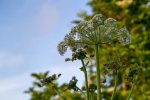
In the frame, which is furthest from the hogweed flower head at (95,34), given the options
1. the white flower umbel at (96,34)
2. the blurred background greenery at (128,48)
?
the blurred background greenery at (128,48)

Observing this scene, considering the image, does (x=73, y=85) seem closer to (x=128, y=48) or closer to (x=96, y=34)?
(x=96, y=34)

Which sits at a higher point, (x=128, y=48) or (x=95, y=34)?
(x=128, y=48)

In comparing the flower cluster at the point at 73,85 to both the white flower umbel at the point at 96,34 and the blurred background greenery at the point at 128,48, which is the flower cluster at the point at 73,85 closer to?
the white flower umbel at the point at 96,34

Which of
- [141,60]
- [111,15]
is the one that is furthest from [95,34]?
[111,15]

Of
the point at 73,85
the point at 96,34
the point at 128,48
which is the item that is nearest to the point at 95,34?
the point at 96,34

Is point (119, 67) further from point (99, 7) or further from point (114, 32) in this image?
point (99, 7)

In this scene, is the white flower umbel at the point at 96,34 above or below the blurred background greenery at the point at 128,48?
below

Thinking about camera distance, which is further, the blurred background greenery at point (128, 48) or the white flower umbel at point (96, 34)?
the blurred background greenery at point (128, 48)

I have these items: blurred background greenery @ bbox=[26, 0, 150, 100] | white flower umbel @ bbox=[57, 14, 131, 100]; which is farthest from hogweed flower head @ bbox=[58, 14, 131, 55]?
blurred background greenery @ bbox=[26, 0, 150, 100]
